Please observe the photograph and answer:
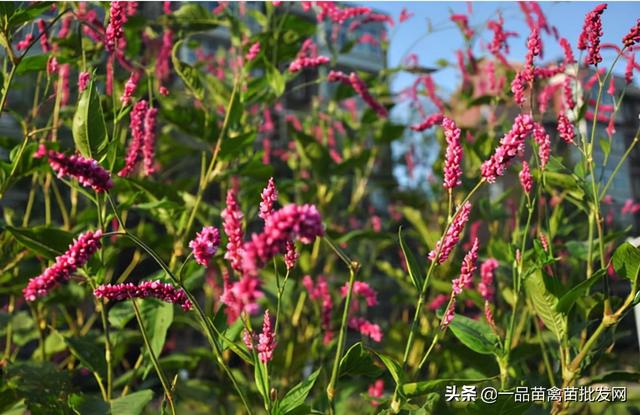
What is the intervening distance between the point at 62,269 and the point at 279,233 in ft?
1.08

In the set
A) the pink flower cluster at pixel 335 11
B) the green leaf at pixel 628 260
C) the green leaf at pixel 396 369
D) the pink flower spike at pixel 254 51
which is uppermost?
the pink flower cluster at pixel 335 11

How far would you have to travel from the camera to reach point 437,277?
2773mm

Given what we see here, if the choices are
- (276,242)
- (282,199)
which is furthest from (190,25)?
(276,242)

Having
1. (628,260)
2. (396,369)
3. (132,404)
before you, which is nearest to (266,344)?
(396,369)

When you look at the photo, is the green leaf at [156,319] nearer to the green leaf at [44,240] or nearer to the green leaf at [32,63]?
the green leaf at [44,240]

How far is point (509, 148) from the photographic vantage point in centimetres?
103

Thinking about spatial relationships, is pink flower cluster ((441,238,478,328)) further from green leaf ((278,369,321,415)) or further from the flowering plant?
green leaf ((278,369,321,415))

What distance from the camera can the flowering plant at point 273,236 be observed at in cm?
109

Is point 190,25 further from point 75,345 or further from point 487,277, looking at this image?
point 487,277

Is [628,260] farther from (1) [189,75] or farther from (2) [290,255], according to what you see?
(1) [189,75]

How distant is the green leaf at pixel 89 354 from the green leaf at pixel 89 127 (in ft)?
2.01

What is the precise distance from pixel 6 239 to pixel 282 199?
133 cm

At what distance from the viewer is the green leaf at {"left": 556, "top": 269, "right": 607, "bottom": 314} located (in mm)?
1279

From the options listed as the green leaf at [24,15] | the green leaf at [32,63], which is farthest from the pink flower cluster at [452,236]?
the green leaf at [32,63]
